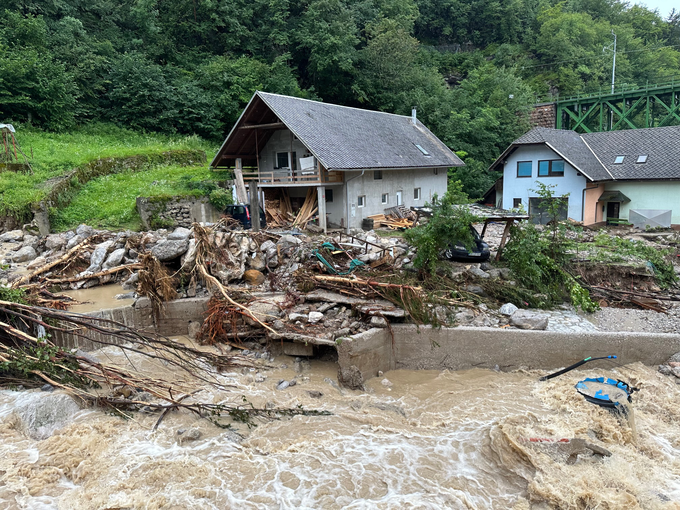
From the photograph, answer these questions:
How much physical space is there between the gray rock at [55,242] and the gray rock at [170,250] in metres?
5.11

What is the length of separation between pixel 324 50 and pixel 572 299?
92.1ft

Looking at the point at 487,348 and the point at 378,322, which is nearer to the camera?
the point at 487,348

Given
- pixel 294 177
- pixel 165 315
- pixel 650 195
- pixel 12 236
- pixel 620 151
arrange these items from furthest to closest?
pixel 620 151 → pixel 650 195 → pixel 294 177 → pixel 12 236 → pixel 165 315

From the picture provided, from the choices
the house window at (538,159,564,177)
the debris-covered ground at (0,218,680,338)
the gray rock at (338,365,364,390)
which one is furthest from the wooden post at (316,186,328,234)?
the house window at (538,159,564,177)

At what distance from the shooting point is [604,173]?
26031 mm

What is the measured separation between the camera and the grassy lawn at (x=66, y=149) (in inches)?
742

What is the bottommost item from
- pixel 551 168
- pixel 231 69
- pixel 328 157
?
pixel 551 168

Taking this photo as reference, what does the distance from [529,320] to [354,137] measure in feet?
48.4

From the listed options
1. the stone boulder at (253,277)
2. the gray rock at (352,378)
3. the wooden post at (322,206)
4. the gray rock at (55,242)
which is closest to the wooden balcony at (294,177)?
the wooden post at (322,206)

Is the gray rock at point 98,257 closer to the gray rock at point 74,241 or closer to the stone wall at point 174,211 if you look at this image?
the gray rock at point 74,241

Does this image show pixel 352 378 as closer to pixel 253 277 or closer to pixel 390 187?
pixel 253 277

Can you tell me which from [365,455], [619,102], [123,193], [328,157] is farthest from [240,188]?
[619,102]

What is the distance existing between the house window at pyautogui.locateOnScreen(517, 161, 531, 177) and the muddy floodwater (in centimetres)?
1979

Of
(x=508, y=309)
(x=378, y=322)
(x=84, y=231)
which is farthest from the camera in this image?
(x=84, y=231)
